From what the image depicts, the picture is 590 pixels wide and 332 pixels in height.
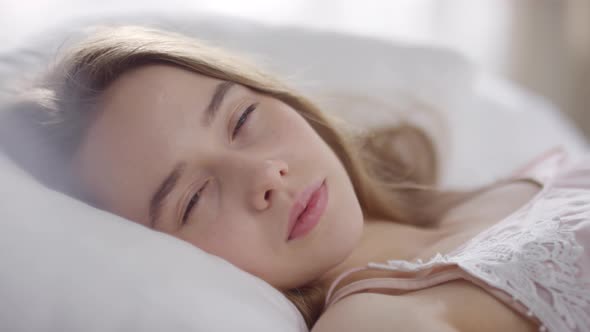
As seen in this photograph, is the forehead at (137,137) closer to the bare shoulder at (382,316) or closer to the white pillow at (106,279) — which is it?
the white pillow at (106,279)

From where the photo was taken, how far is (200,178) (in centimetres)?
77

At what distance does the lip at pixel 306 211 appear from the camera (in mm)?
787

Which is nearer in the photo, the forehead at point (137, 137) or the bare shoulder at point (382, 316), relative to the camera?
the bare shoulder at point (382, 316)

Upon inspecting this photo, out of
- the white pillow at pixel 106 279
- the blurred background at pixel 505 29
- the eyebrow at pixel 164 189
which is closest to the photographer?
the white pillow at pixel 106 279

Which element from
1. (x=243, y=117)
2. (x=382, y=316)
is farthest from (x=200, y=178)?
(x=382, y=316)

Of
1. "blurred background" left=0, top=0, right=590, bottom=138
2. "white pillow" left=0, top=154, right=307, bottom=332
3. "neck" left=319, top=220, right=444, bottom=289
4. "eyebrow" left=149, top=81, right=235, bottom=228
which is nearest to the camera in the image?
"white pillow" left=0, top=154, right=307, bottom=332

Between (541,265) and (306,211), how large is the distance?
11.8 inches

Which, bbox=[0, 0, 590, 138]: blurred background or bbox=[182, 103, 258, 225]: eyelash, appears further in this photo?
bbox=[0, 0, 590, 138]: blurred background

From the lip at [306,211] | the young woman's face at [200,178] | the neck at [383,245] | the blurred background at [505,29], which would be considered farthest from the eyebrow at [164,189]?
the blurred background at [505,29]

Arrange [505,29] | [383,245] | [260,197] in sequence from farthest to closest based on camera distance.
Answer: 1. [505,29]
2. [383,245]
3. [260,197]

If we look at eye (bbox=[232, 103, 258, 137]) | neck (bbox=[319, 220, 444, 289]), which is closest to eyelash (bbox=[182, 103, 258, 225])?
eye (bbox=[232, 103, 258, 137])

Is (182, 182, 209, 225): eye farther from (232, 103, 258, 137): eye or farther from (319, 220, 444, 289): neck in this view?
(319, 220, 444, 289): neck

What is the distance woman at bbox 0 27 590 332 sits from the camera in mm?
682

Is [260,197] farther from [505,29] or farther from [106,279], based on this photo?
[505,29]
